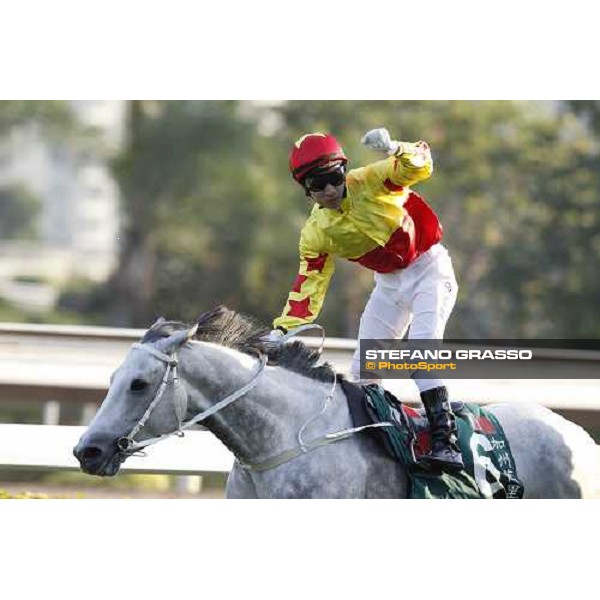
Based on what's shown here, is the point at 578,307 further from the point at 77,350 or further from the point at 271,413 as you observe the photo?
the point at 271,413

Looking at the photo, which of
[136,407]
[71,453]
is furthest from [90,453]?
[71,453]

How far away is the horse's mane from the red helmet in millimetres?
628

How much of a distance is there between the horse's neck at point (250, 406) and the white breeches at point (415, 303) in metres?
0.48

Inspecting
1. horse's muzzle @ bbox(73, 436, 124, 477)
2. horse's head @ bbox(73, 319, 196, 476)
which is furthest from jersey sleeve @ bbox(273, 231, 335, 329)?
horse's muzzle @ bbox(73, 436, 124, 477)

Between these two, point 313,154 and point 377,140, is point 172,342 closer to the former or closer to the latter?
point 313,154

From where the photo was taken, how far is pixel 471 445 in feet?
14.7

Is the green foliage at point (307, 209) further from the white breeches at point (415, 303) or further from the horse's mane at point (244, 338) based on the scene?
the horse's mane at point (244, 338)

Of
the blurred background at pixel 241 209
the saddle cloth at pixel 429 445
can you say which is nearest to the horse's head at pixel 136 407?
the saddle cloth at pixel 429 445

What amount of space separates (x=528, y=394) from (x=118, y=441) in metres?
2.39

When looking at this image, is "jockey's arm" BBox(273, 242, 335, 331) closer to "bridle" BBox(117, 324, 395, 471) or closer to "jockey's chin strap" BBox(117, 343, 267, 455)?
"bridle" BBox(117, 324, 395, 471)

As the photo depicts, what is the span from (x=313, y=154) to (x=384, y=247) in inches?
20.7

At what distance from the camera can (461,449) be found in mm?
4469

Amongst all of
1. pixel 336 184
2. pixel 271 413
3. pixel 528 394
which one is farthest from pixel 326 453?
pixel 528 394

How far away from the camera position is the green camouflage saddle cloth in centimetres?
433
